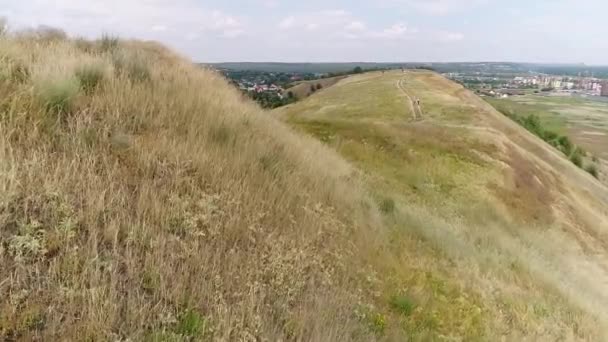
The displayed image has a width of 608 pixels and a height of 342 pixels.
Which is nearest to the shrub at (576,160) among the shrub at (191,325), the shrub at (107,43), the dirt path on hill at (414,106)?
the dirt path on hill at (414,106)

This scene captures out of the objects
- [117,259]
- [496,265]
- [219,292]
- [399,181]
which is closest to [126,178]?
[117,259]

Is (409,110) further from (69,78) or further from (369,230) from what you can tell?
(69,78)

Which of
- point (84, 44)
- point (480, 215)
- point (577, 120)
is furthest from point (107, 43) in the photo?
point (577, 120)

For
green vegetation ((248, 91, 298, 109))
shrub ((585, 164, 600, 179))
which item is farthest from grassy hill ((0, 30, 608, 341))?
shrub ((585, 164, 600, 179))

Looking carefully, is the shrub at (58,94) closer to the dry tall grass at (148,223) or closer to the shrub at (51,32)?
the dry tall grass at (148,223)

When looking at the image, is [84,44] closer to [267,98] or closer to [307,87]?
[267,98]

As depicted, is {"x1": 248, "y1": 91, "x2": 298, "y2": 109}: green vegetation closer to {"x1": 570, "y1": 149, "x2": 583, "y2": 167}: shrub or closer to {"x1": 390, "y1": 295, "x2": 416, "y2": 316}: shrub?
{"x1": 390, "y1": 295, "x2": 416, "y2": 316}: shrub
